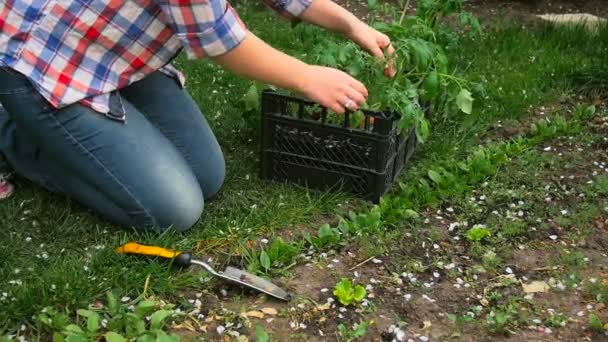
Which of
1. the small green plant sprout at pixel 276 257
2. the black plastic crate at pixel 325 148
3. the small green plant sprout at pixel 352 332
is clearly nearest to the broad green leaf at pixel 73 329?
the small green plant sprout at pixel 276 257

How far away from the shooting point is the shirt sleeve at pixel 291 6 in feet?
7.98

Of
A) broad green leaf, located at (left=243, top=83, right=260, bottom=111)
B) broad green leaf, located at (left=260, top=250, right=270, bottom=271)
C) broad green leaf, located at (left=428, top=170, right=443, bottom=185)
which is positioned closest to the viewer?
broad green leaf, located at (left=260, top=250, right=270, bottom=271)

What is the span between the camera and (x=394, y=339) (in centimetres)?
186

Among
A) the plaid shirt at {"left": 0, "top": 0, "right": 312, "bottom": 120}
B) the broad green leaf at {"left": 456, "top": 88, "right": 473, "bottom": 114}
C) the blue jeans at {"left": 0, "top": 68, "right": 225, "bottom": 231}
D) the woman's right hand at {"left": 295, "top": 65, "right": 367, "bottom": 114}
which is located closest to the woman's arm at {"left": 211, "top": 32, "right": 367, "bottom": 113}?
the woman's right hand at {"left": 295, "top": 65, "right": 367, "bottom": 114}

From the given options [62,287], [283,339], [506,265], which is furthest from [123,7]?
[506,265]

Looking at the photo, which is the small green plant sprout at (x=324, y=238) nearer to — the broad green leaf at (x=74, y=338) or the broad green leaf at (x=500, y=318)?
the broad green leaf at (x=500, y=318)

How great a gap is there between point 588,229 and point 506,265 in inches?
14.4

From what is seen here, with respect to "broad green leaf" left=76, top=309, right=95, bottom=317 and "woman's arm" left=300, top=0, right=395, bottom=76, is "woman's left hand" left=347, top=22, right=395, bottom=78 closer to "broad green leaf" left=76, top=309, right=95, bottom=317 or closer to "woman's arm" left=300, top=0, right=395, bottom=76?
"woman's arm" left=300, top=0, right=395, bottom=76

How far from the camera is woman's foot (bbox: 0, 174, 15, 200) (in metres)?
2.42

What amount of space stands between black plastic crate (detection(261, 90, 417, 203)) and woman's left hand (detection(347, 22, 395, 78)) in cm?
18

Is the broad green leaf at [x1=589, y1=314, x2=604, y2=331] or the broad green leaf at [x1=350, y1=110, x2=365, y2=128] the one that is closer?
the broad green leaf at [x1=589, y1=314, x2=604, y2=331]

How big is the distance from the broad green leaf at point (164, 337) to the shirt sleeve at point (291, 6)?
3.83 ft

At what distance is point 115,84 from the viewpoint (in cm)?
214

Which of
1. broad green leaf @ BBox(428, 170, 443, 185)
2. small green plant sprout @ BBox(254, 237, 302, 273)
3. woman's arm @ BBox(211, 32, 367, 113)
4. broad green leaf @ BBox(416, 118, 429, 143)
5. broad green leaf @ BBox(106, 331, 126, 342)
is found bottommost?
small green plant sprout @ BBox(254, 237, 302, 273)
